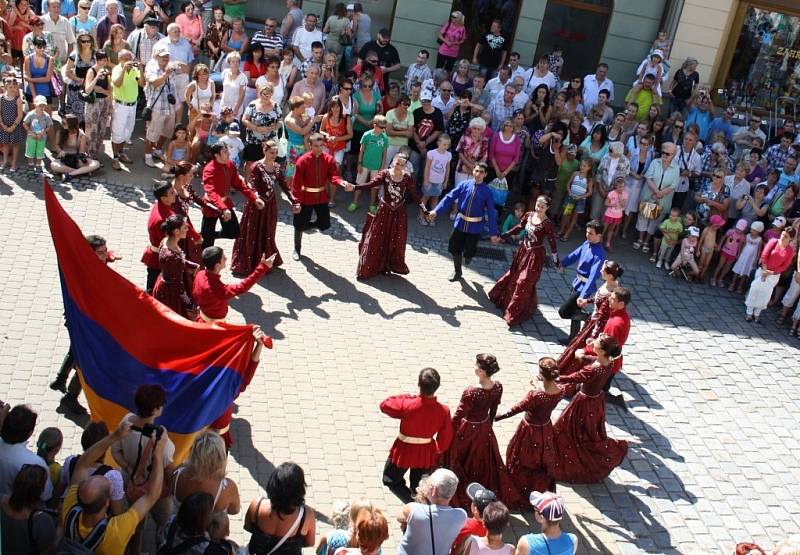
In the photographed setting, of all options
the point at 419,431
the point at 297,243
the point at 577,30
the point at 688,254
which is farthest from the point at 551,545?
the point at 577,30

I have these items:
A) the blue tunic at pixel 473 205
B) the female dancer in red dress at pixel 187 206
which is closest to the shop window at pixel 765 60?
the blue tunic at pixel 473 205

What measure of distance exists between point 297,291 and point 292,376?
6.32 feet

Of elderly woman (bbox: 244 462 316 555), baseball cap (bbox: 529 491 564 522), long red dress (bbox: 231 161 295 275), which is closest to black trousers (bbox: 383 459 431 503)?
baseball cap (bbox: 529 491 564 522)

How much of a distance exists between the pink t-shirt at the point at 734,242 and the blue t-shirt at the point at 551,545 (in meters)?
8.31

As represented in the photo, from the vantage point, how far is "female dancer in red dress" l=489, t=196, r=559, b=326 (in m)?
11.5

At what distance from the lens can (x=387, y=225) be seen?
12.0 meters

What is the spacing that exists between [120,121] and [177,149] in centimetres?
88

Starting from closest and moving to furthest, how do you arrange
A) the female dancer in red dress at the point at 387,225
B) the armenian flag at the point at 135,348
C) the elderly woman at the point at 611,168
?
the armenian flag at the point at 135,348, the female dancer in red dress at the point at 387,225, the elderly woman at the point at 611,168

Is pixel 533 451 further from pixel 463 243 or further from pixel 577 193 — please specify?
pixel 577 193

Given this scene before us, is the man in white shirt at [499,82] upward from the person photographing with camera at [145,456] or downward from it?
upward

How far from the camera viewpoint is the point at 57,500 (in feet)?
20.3

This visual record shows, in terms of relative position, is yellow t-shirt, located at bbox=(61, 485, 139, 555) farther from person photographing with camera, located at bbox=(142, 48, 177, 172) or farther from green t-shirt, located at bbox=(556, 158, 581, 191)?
green t-shirt, located at bbox=(556, 158, 581, 191)

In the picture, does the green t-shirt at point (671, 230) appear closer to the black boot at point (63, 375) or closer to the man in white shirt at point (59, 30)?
the black boot at point (63, 375)

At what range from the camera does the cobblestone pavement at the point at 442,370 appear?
341 inches
